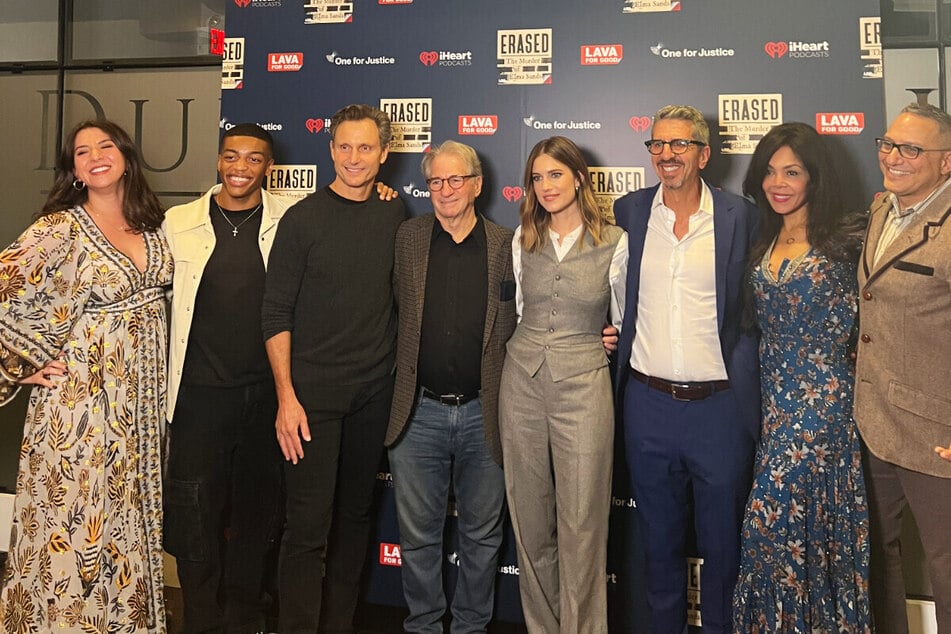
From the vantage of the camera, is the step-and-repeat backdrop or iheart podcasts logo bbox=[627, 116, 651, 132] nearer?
the step-and-repeat backdrop

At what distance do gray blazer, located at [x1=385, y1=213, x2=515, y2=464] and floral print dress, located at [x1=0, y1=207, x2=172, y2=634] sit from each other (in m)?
0.93

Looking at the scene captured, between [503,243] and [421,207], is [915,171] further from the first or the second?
[421,207]

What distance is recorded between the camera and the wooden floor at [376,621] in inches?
118

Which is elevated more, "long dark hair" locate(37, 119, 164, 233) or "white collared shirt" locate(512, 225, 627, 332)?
"long dark hair" locate(37, 119, 164, 233)

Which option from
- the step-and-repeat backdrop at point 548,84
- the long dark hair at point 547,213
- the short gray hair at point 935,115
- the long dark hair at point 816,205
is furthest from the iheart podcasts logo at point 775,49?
the long dark hair at point 547,213

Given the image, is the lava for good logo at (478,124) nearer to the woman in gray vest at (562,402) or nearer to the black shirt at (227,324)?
the woman in gray vest at (562,402)

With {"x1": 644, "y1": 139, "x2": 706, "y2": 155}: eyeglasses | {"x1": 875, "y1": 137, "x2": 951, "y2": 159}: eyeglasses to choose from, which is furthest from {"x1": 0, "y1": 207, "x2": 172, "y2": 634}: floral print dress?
{"x1": 875, "y1": 137, "x2": 951, "y2": 159}: eyeglasses

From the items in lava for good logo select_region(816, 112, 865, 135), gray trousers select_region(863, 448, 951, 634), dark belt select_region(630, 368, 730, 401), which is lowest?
gray trousers select_region(863, 448, 951, 634)

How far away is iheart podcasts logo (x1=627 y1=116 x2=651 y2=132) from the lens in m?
2.94

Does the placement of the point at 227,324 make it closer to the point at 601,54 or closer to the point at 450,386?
the point at 450,386

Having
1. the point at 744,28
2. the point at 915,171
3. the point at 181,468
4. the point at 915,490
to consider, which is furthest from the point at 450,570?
the point at 744,28

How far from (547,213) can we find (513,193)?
53 centimetres

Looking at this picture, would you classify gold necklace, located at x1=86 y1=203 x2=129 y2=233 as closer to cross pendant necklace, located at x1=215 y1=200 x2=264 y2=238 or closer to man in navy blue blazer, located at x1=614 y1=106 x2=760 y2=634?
cross pendant necklace, located at x1=215 y1=200 x2=264 y2=238

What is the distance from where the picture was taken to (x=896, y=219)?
2186 millimetres
